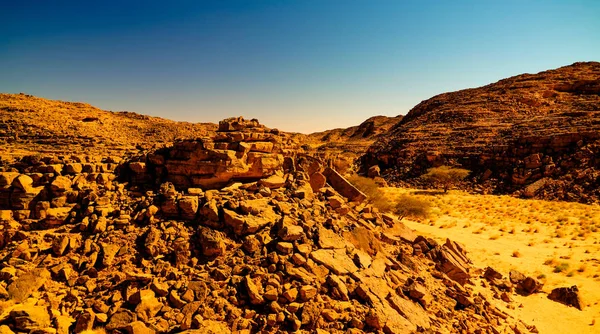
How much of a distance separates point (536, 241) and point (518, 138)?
20.9 m

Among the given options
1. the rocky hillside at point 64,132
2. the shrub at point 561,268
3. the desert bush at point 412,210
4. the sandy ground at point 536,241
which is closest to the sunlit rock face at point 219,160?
the rocky hillside at point 64,132

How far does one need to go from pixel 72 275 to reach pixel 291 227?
4679 millimetres

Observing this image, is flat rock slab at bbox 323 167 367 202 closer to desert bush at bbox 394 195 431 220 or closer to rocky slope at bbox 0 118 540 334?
rocky slope at bbox 0 118 540 334

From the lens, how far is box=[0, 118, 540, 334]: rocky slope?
5.68 metres

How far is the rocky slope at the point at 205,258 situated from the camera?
5.68 m

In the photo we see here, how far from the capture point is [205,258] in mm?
6992

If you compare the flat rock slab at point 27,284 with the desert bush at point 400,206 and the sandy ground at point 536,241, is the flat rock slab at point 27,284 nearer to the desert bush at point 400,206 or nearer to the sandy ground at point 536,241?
the sandy ground at point 536,241

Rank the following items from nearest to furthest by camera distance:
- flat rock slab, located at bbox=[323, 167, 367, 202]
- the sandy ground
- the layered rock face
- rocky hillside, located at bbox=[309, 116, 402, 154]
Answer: the layered rock face, the sandy ground, flat rock slab, located at bbox=[323, 167, 367, 202], rocky hillside, located at bbox=[309, 116, 402, 154]

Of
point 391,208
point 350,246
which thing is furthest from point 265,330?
point 391,208

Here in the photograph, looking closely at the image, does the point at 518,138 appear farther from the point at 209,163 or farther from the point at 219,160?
the point at 209,163

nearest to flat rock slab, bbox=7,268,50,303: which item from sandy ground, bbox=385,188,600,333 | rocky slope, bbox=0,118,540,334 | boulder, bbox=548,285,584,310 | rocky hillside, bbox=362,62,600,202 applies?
rocky slope, bbox=0,118,540,334

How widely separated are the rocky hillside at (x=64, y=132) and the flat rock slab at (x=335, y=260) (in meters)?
8.24

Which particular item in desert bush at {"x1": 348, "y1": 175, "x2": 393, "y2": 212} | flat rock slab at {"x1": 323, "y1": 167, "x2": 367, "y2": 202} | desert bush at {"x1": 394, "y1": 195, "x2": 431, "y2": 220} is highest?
flat rock slab at {"x1": 323, "y1": 167, "x2": 367, "y2": 202}

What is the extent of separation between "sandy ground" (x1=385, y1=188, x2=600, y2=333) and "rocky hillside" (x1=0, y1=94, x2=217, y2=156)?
14143 mm
